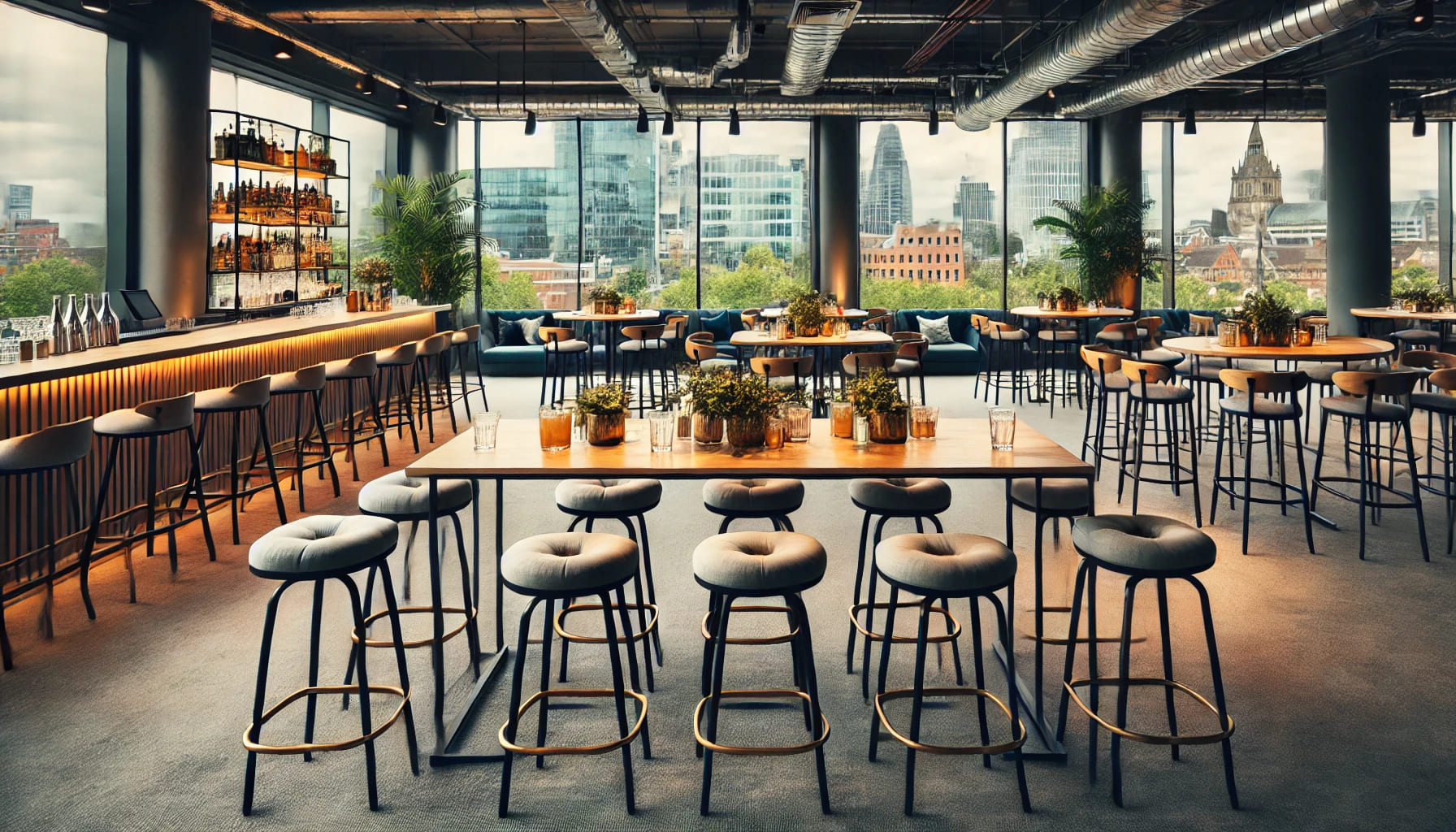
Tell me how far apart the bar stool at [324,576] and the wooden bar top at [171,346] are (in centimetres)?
228

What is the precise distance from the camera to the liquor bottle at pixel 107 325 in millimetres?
5285

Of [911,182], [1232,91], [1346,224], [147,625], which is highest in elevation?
[1232,91]

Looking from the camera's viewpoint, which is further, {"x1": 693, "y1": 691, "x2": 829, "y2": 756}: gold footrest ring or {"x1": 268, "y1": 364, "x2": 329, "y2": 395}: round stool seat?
{"x1": 268, "y1": 364, "x2": 329, "y2": 395}: round stool seat

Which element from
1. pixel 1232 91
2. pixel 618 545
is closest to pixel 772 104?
pixel 1232 91

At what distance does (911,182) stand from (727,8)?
5.74m

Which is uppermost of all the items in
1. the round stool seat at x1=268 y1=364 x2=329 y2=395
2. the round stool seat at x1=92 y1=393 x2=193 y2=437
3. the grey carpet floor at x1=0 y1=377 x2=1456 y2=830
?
the round stool seat at x1=268 y1=364 x2=329 y2=395

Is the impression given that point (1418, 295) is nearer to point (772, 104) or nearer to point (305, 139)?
point (772, 104)

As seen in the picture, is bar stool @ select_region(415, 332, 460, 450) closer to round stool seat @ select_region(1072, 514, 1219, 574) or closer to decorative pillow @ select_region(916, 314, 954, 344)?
round stool seat @ select_region(1072, 514, 1219, 574)

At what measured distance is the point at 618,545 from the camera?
9.13 feet

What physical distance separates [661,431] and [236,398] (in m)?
3.13

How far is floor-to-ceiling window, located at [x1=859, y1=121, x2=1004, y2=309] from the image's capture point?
1365cm

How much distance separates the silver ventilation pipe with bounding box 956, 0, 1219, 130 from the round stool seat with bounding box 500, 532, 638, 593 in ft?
19.6

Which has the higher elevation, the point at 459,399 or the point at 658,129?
the point at 658,129

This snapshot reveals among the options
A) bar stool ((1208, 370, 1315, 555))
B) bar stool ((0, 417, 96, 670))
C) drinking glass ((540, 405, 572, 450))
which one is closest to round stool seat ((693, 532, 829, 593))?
drinking glass ((540, 405, 572, 450))
